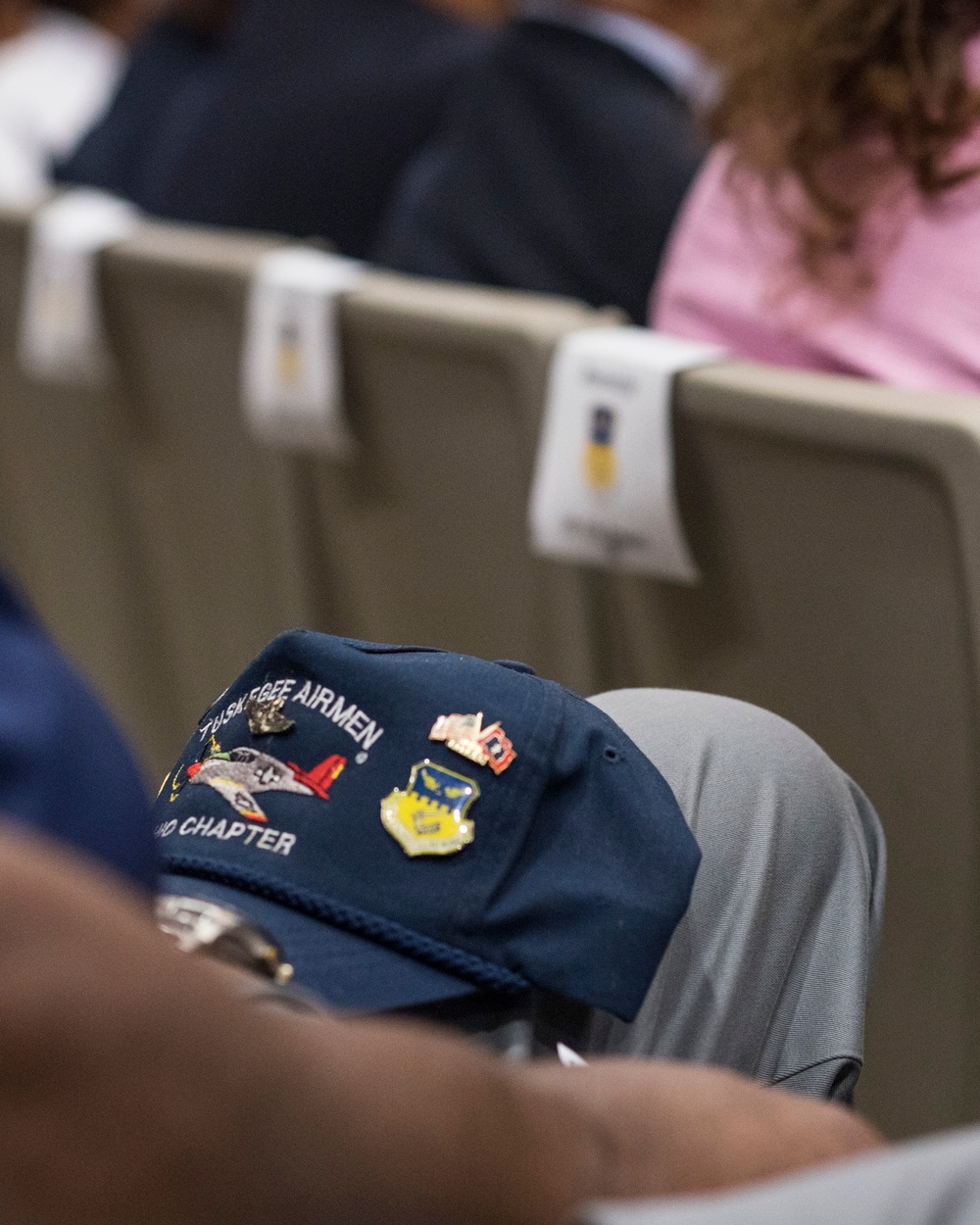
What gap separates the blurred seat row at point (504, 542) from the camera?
91cm

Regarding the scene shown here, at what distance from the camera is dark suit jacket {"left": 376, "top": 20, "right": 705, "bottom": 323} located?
1372mm

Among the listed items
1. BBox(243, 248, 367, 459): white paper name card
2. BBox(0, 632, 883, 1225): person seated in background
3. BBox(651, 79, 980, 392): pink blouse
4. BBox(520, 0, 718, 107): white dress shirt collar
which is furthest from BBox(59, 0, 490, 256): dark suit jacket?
BBox(0, 632, 883, 1225): person seated in background

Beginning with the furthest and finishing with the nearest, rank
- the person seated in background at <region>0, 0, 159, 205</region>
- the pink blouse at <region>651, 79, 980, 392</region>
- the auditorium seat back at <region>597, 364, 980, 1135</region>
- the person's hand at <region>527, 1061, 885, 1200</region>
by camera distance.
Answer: the person seated in background at <region>0, 0, 159, 205</region>
the pink blouse at <region>651, 79, 980, 392</region>
the auditorium seat back at <region>597, 364, 980, 1135</region>
the person's hand at <region>527, 1061, 885, 1200</region>

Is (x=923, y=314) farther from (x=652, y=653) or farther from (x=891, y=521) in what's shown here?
(x=652, y=653)

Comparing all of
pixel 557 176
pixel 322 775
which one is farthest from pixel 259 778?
pixel 557 176

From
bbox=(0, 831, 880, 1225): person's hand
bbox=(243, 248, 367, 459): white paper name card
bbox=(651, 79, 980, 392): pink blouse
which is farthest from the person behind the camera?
bbox=(243, 248, 367, 459): white paper name card

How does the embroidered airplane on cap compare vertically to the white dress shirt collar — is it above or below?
below

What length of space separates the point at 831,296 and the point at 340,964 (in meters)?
0.69

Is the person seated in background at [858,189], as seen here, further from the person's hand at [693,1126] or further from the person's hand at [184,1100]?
the person's hand at [184,1100]

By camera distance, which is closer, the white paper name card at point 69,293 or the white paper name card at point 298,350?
the white paper name card at point 298,350

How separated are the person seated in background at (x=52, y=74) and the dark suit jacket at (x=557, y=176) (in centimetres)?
113

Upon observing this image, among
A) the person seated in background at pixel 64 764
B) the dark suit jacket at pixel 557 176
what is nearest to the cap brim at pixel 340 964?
the person seated in background at pixel 64 764

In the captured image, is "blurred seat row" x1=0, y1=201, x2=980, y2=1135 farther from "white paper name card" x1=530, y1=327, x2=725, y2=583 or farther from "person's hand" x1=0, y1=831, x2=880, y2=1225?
"person's hand" x1=0, y1=831, x2=880, y2=1225

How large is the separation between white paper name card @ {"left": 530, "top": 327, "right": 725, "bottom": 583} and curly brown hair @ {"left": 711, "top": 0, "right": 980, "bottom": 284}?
0.13 metres
